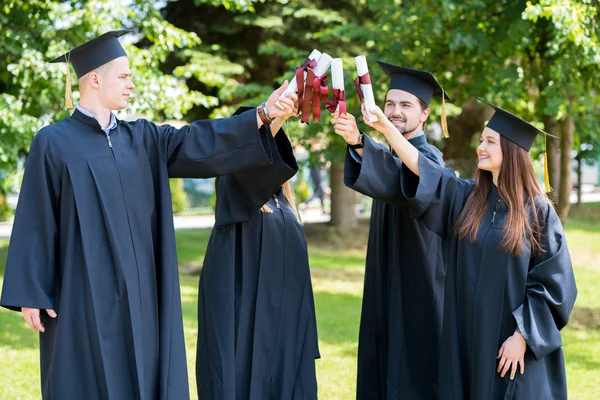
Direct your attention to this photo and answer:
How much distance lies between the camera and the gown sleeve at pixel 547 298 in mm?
3980

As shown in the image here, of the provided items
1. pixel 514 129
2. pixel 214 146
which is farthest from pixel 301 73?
pixel 514 129

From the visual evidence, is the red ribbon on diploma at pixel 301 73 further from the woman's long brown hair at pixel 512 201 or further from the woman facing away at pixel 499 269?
the woman's long brown hair at pixel 512 201

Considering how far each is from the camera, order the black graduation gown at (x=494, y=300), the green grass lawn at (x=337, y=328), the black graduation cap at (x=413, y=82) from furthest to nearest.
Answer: the green grass lawn at (x=337, y=328), the black graduation cap at (x=413, y=82), the black graduation gown at (x=494, y=300)

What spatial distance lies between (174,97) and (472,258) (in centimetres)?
568

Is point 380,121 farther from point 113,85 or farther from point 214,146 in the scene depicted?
point 113,85

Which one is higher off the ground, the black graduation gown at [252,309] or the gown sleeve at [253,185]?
the gown sleeve at [253,185]

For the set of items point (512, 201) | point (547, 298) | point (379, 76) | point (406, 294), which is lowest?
point (406, 294)

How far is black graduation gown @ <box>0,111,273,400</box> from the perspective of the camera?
3920 millimetres

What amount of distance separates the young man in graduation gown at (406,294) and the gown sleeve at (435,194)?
1.37ft

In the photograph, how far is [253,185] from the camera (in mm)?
4656

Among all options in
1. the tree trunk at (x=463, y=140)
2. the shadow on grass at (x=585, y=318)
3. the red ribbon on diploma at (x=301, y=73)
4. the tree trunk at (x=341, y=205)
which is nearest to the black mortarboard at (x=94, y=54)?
the red ribbon on diploma at (x=301, y=73)

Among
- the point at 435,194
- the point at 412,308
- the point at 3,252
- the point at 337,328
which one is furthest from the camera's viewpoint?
the point at 3,252

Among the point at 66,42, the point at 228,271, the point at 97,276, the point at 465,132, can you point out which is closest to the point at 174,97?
the point at 66,42

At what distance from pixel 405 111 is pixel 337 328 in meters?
5.15
